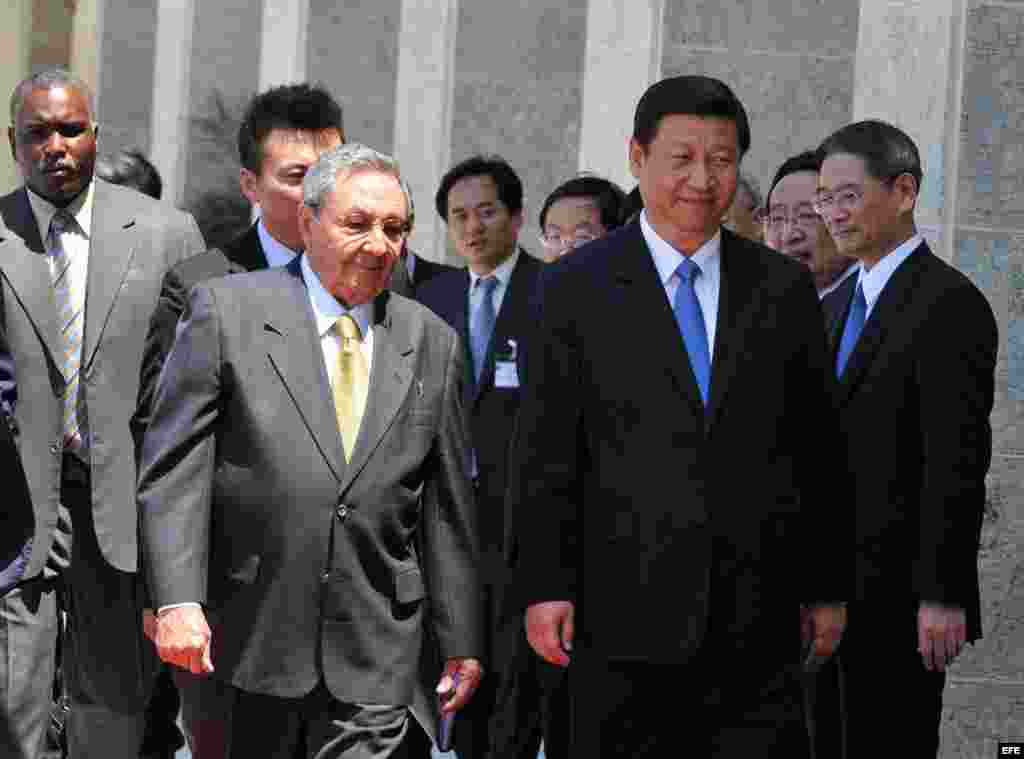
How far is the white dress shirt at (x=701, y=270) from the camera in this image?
5.49 m

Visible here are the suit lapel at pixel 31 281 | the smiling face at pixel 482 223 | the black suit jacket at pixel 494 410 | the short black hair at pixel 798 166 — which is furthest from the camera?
the smiling face at pixel 482 223

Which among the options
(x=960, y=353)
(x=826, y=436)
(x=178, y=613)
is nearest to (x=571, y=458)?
(x=826, y=436)

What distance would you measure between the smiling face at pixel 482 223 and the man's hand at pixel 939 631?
3.10 meters

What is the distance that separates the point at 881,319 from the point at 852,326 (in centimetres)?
20

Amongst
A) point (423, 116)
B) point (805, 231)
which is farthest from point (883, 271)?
point (423, 116)

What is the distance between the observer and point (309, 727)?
5.23 meters

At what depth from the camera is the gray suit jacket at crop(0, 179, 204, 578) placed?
21.4 feet

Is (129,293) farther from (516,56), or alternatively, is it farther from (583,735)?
(516,56)

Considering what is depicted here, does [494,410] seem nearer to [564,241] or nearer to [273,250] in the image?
[564,241]

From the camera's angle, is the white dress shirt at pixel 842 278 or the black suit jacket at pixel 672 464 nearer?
the black suit jacket at pixel 672 464

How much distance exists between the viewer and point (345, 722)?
520cm

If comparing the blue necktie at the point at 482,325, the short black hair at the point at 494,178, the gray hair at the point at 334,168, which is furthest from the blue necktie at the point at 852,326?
the short black hair at the point at 494,178

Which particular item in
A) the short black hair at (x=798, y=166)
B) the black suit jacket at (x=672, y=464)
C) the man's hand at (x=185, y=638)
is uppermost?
the short black hair at (x=798, y=166)

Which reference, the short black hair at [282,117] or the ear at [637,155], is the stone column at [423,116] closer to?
the short black hair at [282,117]
